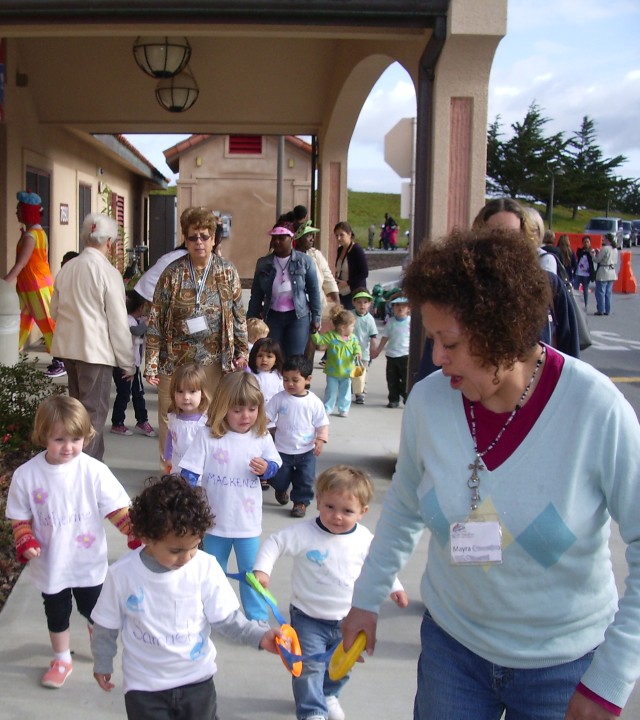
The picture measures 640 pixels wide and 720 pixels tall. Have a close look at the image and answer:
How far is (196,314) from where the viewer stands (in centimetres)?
582

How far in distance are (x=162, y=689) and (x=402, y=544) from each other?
3.02 ft

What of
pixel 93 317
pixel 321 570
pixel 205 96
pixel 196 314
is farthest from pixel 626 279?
pixel 321 570

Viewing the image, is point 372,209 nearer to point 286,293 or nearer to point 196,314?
point 286,293

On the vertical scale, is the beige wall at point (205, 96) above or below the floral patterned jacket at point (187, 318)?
above

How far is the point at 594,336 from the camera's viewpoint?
1792 cm

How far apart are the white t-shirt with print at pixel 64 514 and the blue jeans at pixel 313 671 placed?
0.84 metres

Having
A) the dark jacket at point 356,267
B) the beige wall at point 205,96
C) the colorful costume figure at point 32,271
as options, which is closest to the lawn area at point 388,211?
the beige wall at point 205,96

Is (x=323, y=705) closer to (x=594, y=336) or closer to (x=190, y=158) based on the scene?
(x=594, y=336)

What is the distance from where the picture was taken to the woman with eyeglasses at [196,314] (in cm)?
581

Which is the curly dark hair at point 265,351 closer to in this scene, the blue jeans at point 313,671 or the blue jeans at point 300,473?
the blue jeans at point 300,473

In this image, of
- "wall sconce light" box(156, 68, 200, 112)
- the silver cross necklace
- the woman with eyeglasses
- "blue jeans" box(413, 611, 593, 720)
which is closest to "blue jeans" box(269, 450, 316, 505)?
the woman with eyeglasses

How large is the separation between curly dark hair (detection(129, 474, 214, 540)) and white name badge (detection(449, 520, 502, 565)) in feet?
3.07

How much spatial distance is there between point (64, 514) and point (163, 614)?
0.99 m

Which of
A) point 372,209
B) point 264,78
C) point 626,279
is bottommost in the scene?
point 626,279
